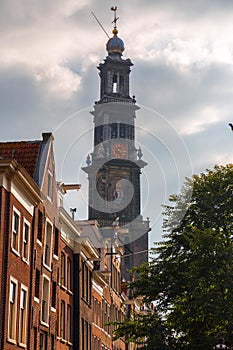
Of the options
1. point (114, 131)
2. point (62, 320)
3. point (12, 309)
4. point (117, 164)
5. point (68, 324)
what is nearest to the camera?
point (12, 309)

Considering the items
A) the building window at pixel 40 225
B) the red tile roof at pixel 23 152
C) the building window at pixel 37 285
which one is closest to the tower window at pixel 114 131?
the red tile roof at pixel 23 152

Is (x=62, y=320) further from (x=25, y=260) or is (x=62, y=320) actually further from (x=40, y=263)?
(x=25, y=260)

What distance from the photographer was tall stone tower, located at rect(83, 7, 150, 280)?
5074 inches

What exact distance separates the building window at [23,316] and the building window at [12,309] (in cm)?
96

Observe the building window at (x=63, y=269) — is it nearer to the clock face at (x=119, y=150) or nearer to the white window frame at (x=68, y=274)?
the white window frame at (x=68, y=274)

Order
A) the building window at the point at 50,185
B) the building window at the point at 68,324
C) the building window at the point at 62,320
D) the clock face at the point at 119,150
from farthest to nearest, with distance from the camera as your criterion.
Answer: the clock face at the point at 119,150 < the building window at the point at 68,324 < the building window at the point at 62,320 < the building window at the point at 50,185

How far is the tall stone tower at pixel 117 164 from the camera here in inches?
5074

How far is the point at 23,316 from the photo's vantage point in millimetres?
32219

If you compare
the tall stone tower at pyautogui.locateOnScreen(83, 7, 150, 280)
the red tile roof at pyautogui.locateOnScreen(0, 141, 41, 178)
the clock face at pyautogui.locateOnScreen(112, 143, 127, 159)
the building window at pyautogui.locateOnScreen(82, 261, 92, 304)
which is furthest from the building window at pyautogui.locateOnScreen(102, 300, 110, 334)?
the clock face at pyautogui.locateOnScreen(112, 143, 127, 159)

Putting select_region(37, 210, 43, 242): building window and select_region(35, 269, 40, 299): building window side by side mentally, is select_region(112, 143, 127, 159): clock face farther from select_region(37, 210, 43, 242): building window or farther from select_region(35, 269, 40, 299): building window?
select_region(35, 269, 40, 299): building window

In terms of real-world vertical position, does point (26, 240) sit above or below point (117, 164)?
below

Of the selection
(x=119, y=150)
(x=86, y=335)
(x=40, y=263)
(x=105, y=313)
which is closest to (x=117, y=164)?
(x=119, y=150)

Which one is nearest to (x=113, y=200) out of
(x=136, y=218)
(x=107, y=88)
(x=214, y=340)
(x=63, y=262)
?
(x=136, y=218)

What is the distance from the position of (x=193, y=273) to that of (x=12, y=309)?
9830 millimetres
